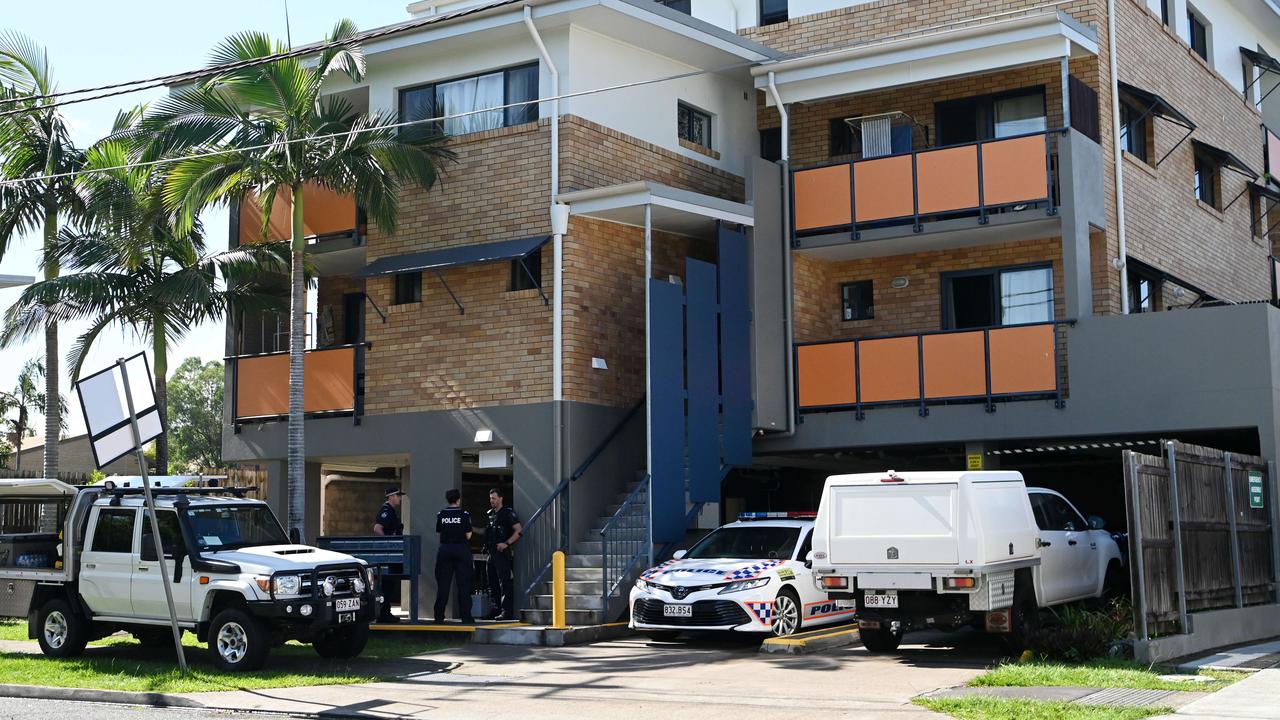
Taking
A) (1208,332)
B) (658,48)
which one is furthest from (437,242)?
(1208,332)

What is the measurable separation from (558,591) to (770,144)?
10011 mm

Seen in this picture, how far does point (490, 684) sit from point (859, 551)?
392 cm

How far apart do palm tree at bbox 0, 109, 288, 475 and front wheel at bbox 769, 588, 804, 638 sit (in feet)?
33.8

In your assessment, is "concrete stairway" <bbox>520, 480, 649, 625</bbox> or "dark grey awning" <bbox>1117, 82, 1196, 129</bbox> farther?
"dark grey awning" <bbox>1117, 82, 1196, 129</bbox>

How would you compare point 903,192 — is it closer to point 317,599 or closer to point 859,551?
point 859,551

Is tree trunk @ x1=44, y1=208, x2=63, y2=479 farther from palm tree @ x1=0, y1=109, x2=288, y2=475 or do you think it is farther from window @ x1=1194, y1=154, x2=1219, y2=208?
window @ x1=1194, y1=154, x2=1219, y2=208

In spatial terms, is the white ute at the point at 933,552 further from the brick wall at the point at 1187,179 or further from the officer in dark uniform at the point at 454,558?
the brick wall at the point at 1187,179

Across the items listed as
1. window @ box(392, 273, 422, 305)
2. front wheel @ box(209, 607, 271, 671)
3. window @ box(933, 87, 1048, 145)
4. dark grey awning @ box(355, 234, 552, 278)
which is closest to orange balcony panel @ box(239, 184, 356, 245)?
window @ box(392, 273, 422, 305)

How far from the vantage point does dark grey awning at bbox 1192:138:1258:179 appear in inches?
978

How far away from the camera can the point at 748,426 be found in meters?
20.3

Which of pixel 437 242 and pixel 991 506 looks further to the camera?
pixel 437 242

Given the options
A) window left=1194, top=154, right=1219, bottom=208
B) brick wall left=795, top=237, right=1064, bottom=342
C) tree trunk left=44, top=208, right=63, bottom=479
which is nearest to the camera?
brick wall left=795, top=237, right=1064, bottom=342

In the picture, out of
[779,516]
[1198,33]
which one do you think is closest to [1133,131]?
[1198,33]

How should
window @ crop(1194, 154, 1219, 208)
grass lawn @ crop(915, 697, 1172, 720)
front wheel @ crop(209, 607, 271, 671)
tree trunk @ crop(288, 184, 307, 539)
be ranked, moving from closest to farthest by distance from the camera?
1. grass lawn @ crop(915, 697, 1172, 720)
2. front wheel @ crop(209, 607, 271, 671)
3. tree trunk @ crop(288, 184, 307, 539)
4. window @ crop(1194, 154, 1219, 208)
